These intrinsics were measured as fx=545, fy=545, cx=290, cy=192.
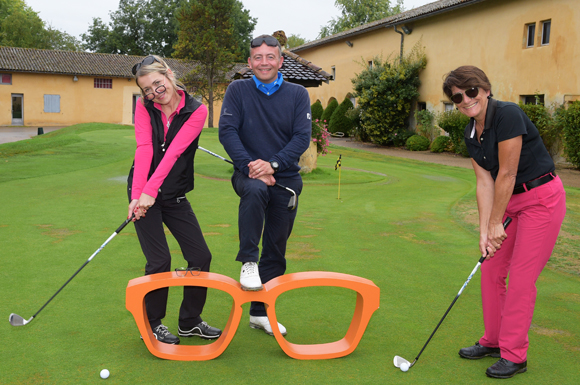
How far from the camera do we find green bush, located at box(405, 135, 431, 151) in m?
25.3

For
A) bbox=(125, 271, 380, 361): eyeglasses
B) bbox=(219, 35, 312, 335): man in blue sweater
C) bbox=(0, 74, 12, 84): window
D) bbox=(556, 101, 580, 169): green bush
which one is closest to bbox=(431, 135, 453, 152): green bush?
bbox=(556, 101, 580, 169): green bush

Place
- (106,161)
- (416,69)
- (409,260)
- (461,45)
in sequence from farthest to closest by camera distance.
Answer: (416,69) → (461,45) → (106,161) → (409,260)

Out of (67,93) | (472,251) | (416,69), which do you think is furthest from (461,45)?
(67,93)

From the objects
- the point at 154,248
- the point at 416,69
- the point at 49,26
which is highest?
the point at 49,26

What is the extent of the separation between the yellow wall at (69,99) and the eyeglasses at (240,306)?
40.9 meters

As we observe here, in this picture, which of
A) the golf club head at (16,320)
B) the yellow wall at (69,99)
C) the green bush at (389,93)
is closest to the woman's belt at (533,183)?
the golf club head at (16,320)

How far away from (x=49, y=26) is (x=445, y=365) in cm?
6814

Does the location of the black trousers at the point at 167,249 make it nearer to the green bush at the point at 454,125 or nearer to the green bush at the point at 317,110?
the green bush at the point at 454,125

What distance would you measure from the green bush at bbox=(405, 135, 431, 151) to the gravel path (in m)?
0.40

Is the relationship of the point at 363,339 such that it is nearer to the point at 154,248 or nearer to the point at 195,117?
the point at 154,248

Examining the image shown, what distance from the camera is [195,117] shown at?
3881 mm

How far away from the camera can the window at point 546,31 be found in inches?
763

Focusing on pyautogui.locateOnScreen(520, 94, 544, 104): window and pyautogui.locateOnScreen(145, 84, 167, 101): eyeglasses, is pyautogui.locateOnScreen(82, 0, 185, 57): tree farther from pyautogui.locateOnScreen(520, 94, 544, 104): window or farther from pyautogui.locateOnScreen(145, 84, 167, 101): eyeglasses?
pyautogui.locateOnScreen(145, 84, 167, 101): eyeglasses

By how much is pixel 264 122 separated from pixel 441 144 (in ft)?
69.6
